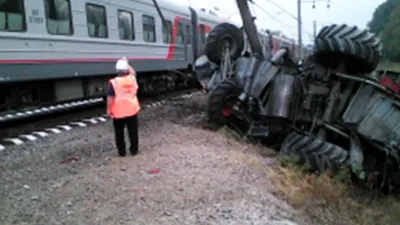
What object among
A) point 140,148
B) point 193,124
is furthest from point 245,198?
point 193,124

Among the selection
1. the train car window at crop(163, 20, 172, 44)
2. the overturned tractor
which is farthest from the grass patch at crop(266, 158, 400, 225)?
the train car window at crop(163, 20, 172, 44)

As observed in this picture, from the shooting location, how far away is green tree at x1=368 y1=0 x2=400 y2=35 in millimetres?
66062

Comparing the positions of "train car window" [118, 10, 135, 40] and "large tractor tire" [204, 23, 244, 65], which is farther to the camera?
"train car window" [118, 10, 135, 40]

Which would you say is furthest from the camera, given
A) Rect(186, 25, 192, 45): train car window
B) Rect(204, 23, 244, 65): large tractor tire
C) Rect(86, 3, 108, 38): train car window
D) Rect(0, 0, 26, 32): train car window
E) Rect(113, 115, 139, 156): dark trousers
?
Rect(186, 25, 192, 45): train car window

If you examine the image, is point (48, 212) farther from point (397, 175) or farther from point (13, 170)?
point (397, 175)

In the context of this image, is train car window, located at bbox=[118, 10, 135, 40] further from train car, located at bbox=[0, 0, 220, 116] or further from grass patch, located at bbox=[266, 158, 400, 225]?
grass patch, located at bbox=[266, 158, 400, 225]

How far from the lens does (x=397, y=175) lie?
22.1ft

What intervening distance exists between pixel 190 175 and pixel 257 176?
2.71 ft

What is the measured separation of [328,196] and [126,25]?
7.68 metres

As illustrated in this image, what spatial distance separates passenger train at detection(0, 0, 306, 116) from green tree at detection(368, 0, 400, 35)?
59.6 m

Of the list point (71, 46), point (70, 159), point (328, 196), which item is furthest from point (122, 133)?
point (71, 46)

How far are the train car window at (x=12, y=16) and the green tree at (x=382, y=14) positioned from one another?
64817 millimetres

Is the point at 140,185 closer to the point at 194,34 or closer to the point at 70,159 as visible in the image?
the point at 70,159

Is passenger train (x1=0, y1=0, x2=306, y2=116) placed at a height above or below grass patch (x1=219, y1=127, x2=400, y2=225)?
above
